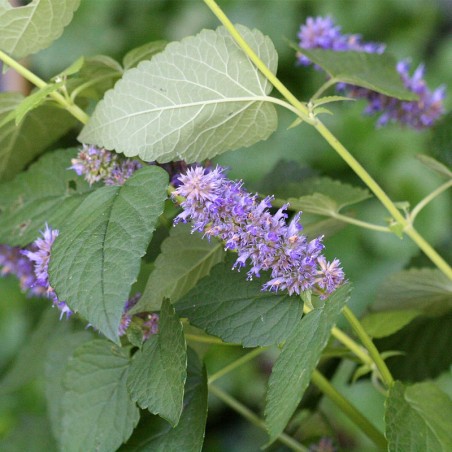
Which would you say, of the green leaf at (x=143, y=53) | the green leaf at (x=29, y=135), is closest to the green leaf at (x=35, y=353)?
the green leaf at (x=29, y=135)

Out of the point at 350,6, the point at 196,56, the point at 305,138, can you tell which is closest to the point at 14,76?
the point at 305,138

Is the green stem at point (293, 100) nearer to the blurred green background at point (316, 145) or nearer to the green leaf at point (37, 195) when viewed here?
the green leaf at point (37, 195)

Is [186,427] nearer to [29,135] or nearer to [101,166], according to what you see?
[101,166]

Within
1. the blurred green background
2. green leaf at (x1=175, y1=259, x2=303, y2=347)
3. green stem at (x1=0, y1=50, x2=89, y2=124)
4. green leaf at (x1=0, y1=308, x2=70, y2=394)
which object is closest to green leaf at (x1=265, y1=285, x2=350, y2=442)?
green leaf at (x1=175, y1=259, x2=303, y2=347)

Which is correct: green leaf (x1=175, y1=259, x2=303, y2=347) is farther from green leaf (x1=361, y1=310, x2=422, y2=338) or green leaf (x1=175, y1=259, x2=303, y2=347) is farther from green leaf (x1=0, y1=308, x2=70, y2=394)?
green leaf (x1=0, y1=308, x2=70, y2=394)

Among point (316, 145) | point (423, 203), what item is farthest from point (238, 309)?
point (316, 145)

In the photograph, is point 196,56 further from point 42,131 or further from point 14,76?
point 14,76

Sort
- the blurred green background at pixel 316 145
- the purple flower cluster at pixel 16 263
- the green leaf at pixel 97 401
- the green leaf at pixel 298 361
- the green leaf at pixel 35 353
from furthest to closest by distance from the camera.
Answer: the blurred green background at pixel 316 145 → the green leaf at pixel 35 353 → the purple flower cluster at pixel 16 263 → the green leaf at pixel 97 401 → the green leaf at pixel 298 361
